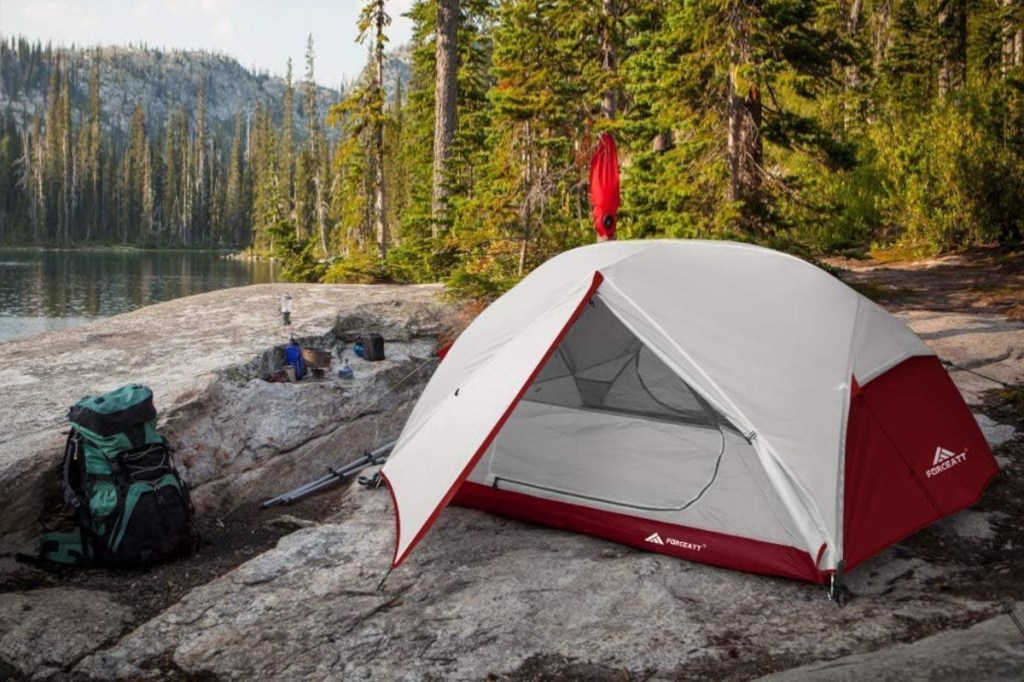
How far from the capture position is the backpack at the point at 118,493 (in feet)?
15.2

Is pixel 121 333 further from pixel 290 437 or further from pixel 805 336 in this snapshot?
pixel 805 336

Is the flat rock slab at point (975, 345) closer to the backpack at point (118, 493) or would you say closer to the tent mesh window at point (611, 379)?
Result: the tent mesh window at point (611, 379)

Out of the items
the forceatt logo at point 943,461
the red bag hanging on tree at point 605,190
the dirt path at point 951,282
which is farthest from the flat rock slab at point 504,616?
the dirt path at point 951,282

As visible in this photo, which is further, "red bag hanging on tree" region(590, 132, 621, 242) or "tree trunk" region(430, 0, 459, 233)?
"tree trunk" region(430, 0, 459, 233)

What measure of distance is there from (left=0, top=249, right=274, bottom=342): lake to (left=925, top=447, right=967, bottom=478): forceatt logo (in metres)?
17.4

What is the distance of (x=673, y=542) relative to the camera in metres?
4.31

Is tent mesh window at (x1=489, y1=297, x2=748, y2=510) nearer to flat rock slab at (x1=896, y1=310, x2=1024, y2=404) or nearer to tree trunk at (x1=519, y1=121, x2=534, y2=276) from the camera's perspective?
flat rock slab at (x1=896, y1=310, x2=1024, y2=404)

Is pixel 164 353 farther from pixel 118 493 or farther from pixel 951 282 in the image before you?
pixel 951 282

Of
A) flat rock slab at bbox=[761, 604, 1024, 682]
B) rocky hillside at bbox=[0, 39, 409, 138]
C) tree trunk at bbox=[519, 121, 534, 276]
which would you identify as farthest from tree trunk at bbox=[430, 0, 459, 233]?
rocky hillside at bbox=[0, 39, 409, 138]

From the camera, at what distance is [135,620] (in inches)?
161

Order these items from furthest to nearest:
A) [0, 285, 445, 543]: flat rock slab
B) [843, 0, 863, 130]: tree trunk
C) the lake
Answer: the lake
[843, 0, 863, 130]: tree trunk
[0, 285, 445, 543]: flat rock slab

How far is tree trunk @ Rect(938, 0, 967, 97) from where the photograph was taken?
71.6ft

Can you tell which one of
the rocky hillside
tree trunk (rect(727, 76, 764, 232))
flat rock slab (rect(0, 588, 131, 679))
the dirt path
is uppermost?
the rocky hillside

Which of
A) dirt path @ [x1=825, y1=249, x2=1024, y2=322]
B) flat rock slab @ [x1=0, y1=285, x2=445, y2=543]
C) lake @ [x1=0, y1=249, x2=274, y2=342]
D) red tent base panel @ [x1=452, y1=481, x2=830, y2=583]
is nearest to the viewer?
red tent base panel @ [x1=452, y1=481, x2=830, y2=583]
